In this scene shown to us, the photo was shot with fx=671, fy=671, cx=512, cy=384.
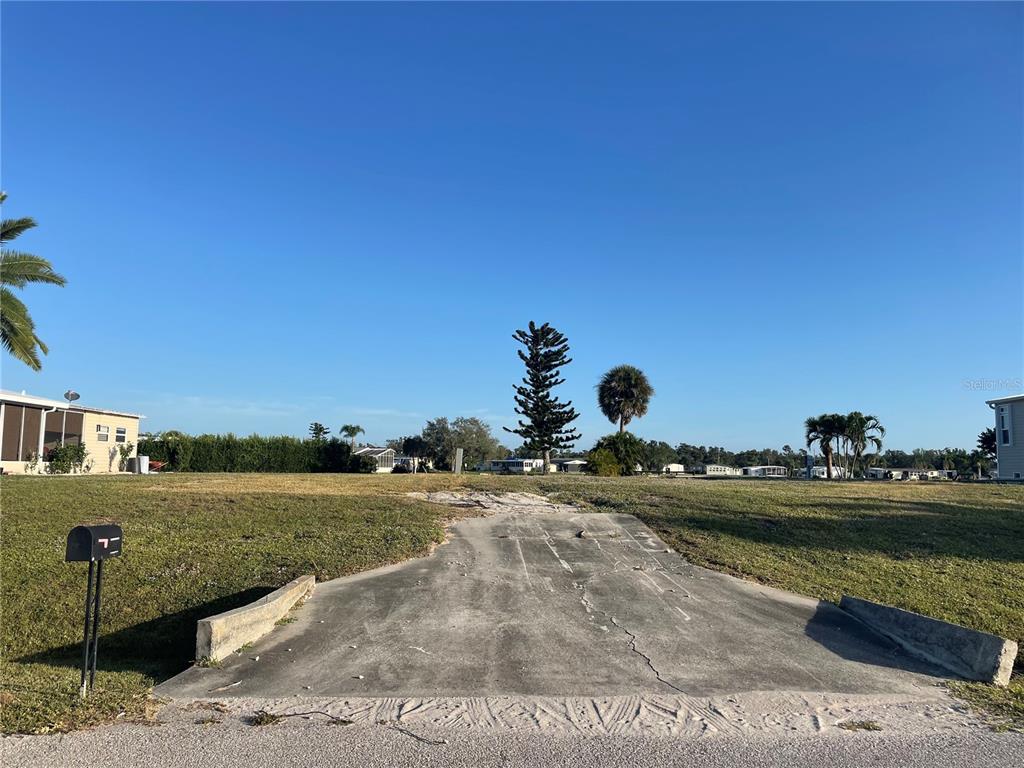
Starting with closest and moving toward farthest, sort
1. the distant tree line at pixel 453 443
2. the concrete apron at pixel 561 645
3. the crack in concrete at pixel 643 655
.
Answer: the concrete apron at pixel 561 645
the crack in concrete at pixel 643 655
the distant tree line at pixel 453 443

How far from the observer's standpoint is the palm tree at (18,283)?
18219 mm

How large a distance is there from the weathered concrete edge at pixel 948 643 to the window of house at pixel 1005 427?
3602 cm

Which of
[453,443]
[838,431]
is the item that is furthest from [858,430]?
[453,443]

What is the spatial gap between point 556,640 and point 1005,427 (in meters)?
39.2

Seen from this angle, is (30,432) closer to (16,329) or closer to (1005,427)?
(16,329)

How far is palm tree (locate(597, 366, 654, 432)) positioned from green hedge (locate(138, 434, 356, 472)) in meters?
18.4

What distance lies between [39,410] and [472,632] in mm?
27120

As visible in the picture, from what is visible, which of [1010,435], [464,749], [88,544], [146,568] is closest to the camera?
[464,749]

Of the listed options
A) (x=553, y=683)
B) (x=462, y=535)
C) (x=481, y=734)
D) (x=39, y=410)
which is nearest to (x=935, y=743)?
(x=553, y=683)

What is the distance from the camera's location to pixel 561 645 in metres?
6.23

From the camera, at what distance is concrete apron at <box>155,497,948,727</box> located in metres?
5.23

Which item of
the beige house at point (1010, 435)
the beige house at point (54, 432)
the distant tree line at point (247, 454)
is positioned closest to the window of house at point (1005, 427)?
the beige house at point (1010, 435)

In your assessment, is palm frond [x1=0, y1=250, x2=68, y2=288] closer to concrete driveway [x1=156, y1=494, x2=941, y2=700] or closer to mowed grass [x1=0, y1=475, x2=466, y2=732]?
mowed grass [x1=0, y1=475, x2=466, y2=732]

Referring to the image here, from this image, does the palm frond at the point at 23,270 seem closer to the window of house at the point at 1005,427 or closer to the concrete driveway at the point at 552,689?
the concrete driveway at the point at 552,689
